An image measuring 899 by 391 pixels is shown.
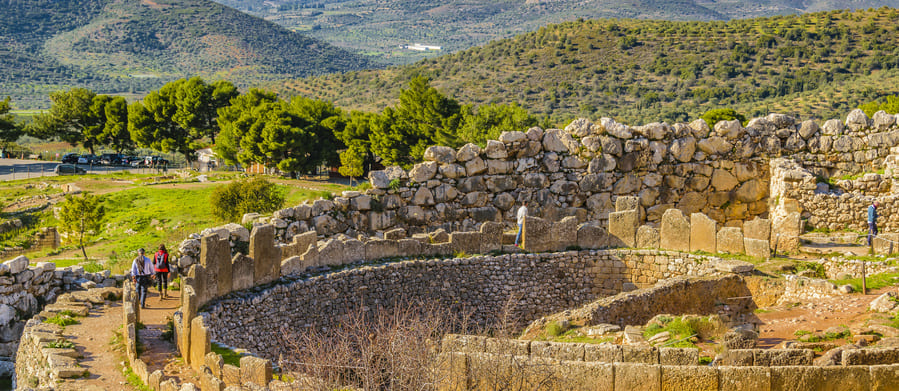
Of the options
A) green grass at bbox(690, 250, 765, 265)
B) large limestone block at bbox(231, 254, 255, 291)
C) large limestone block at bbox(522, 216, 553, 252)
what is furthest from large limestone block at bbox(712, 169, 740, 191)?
large limestone block at bbox(231, 254, 255, 291)

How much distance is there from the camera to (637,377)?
373 inches

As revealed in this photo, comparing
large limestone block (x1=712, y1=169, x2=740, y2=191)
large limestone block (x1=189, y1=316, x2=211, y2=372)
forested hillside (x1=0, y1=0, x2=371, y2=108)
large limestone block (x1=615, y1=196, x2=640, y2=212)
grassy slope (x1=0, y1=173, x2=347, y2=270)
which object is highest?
forested hillside (x1=0, y1=0, x2=371, y2=108)

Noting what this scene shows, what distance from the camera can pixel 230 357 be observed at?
38.5ft

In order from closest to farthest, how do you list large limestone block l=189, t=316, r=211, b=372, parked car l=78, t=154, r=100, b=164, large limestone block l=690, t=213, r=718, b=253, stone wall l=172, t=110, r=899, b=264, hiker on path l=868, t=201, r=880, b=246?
large limestone block l=189, t=316, r=211, b=372 < large limestone block l=690, t=213, r=718, b=253 < hiker on path l=868, t=201, r=880, b=246 < stone wall l=172, t=110, r=899, b=264 < parked car l=78, t=154, r=100, b=164

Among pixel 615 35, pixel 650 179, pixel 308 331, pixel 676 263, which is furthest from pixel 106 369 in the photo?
pixel 615 35

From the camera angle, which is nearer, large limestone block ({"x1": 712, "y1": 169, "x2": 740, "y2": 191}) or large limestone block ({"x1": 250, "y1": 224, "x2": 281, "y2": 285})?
large limestone block ({"x1": 250, "y1": 224, "x2": 281, "y2": 285})

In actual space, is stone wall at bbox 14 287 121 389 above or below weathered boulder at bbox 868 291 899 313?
below

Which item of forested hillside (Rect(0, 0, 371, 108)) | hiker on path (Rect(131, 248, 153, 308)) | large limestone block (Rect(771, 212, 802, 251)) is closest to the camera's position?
hiker on path (Rect(131, 248, 153, 308))

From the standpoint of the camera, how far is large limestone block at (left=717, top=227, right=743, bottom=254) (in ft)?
56.1

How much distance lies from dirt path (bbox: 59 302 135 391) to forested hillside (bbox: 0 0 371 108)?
439 feet

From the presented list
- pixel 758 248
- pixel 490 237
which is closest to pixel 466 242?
pixel 490 237

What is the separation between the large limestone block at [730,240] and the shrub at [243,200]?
16.7 meters

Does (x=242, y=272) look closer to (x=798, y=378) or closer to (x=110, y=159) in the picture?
(x=798, y=378)

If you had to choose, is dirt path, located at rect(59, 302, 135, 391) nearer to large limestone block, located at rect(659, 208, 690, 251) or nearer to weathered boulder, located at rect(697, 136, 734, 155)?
large limestone block, located at rect(659, 208, 690, 251)
